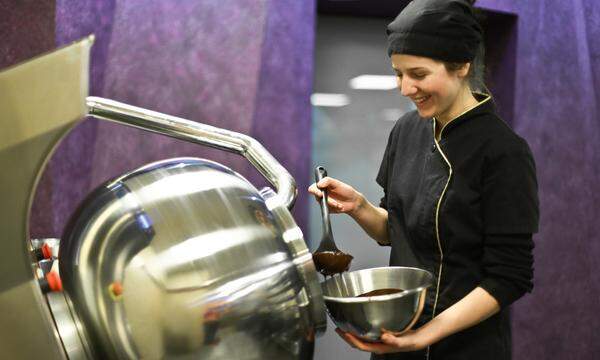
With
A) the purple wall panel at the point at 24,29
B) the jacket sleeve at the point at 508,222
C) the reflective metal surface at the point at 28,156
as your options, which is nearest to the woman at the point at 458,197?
the jacket sleeve at the point at 508,222

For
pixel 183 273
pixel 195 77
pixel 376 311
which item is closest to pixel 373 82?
pixel 195 77

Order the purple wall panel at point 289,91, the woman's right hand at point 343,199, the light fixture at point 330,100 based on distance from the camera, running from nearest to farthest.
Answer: the woman's right hand at point 343,199, the purple wall panel at point 289,91, the light fixture at point 330,100

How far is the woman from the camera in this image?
3.15ft

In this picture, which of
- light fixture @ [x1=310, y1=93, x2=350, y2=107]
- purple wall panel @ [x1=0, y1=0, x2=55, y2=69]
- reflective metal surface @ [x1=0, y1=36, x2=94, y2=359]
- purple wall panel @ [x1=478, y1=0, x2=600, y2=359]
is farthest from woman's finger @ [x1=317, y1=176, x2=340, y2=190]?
purple wall panel @ [x1=478, y1=0, x2=600, y2=359]

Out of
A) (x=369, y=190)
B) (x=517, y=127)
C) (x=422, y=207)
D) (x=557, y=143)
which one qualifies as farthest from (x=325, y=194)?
(x=557, y=143)

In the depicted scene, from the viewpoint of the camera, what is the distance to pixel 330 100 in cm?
258

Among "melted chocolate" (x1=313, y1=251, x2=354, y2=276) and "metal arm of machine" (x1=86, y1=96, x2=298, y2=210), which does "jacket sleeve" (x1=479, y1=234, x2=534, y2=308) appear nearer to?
"melted chocolate" (x1=313, y1=251, x2=354, y2=276)

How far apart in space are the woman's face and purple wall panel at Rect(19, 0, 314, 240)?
1236 mm

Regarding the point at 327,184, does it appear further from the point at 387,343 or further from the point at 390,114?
the point at 390,114

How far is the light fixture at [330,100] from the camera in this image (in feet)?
8.41

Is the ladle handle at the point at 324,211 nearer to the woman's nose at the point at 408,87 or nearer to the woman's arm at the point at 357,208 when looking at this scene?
the woman's arm at the point at 357,208

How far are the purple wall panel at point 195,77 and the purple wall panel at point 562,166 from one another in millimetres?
1182

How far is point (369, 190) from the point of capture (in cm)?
262

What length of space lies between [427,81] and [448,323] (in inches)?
16.4
